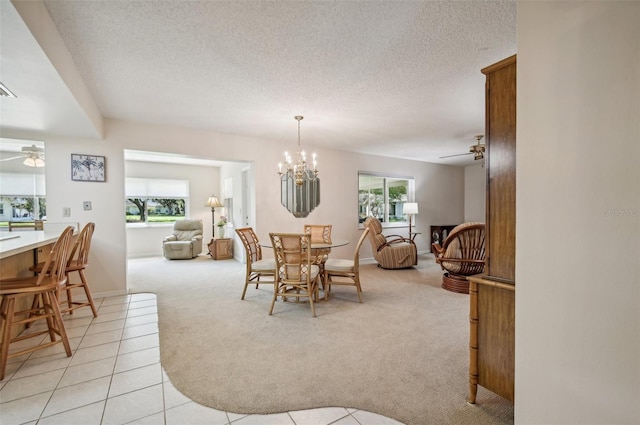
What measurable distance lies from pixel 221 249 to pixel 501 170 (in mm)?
6323

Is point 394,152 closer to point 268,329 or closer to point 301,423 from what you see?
point 268,329

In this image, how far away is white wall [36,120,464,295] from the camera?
11.9 ft

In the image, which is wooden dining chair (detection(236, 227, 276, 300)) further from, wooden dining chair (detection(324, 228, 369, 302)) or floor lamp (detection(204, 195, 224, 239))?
floor lamp (detection(204, 195, 224, 239))

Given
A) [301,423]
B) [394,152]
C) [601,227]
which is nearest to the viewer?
[601,227]

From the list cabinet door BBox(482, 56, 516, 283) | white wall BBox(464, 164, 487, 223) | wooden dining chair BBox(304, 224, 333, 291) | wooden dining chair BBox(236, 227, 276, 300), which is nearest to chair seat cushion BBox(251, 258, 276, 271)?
wooden dining chair BBox(236, 227, 276, 300)

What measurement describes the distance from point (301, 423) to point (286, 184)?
3.92 meters

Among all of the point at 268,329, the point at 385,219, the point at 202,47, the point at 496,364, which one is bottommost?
the point at 268,329

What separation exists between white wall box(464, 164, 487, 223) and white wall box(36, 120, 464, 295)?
134 centimetres

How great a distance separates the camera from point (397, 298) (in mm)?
3615

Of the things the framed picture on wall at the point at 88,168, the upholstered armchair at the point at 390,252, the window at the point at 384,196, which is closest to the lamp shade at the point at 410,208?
the window at the point at 384,196

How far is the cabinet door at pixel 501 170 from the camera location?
1433 millimetres

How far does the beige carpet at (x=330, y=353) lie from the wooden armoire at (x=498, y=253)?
0.29 meters

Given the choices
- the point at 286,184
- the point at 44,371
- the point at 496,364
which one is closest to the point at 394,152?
the point at 286,184

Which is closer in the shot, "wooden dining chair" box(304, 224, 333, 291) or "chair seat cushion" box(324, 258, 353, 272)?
"wooden dining chair" box(304, 224, 333, 291)
